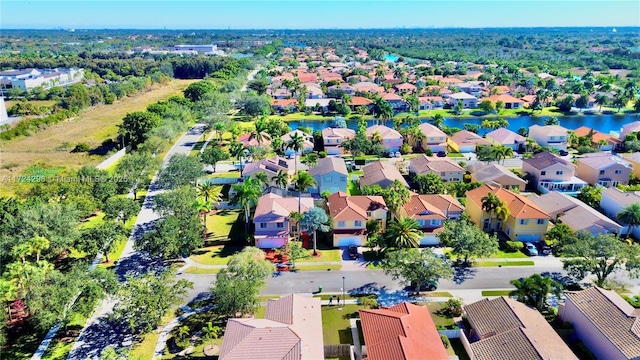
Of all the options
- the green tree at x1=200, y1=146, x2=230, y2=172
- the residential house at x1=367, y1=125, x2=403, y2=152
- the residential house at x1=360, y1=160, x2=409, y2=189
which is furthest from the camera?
the residential house at x1=367, y1=125, x2=403, y2=152

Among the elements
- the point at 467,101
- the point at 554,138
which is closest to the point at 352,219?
the point at 554,138

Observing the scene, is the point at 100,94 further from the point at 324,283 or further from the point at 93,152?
the point at 324,283

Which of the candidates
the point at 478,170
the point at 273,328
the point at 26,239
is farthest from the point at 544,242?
the point at 26,239

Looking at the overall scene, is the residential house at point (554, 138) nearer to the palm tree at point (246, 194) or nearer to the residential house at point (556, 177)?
the residential house at point (556, 177)

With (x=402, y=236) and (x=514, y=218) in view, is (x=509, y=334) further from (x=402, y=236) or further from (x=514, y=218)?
(x=514, y=218)

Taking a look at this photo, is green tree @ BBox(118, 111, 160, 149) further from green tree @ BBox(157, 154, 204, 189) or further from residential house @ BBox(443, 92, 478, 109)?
residential house @ BBox(443, 92, 478, 109)

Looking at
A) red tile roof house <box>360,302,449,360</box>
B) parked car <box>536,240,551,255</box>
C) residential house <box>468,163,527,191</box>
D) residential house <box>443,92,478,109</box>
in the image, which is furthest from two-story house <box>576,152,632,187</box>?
residential house <box>443,92,478,109</box>
